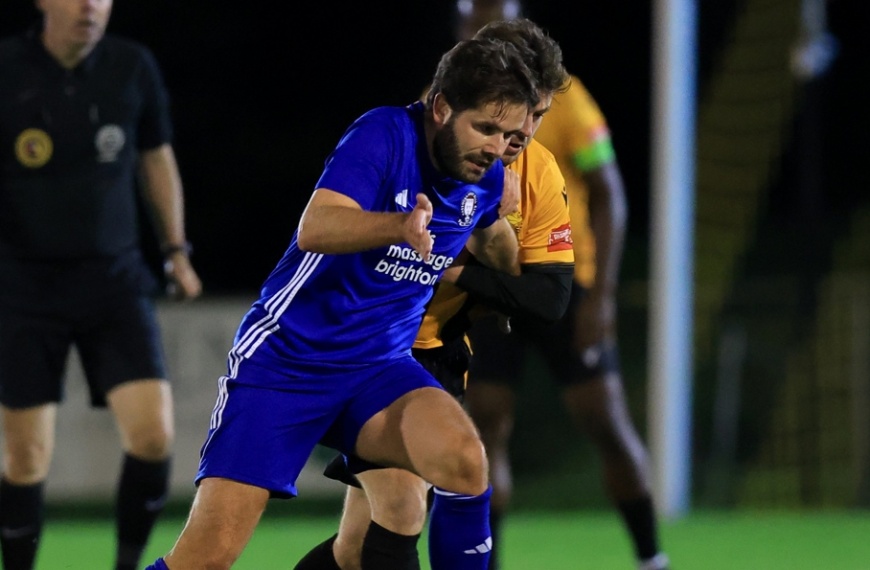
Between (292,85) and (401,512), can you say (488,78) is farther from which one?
(292,85)

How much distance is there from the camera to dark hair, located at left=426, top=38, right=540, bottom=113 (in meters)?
4.18

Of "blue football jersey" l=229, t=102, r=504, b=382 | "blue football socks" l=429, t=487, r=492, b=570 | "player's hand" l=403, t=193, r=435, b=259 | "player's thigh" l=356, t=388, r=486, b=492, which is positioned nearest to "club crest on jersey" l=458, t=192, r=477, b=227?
"blue football jersey" l=229, t=102, r=504, b=382

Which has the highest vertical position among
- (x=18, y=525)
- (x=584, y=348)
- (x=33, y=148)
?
(x=33, y=148)

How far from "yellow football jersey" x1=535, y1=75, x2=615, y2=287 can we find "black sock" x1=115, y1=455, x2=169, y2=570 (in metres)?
1.69

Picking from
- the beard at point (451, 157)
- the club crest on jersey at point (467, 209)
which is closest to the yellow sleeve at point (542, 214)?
the club crest on jersey at point (467, 209)

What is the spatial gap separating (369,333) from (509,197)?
52cm

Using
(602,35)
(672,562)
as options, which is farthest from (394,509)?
(602,35)

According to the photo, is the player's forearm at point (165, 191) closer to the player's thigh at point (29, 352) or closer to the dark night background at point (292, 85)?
the player's thigh at point (29, 352)

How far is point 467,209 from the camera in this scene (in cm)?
443

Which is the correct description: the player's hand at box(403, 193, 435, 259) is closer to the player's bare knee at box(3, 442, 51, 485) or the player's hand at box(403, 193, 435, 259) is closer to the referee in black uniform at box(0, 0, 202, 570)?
the referee in black uniform at box(0, 0, 202, 570)

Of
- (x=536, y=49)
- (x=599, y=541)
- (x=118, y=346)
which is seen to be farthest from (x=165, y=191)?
(x=599, y=541)

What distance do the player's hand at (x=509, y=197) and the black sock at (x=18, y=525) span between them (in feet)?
7.04

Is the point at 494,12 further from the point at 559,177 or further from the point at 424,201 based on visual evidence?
the point at 424,201

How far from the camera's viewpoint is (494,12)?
20.0ft
